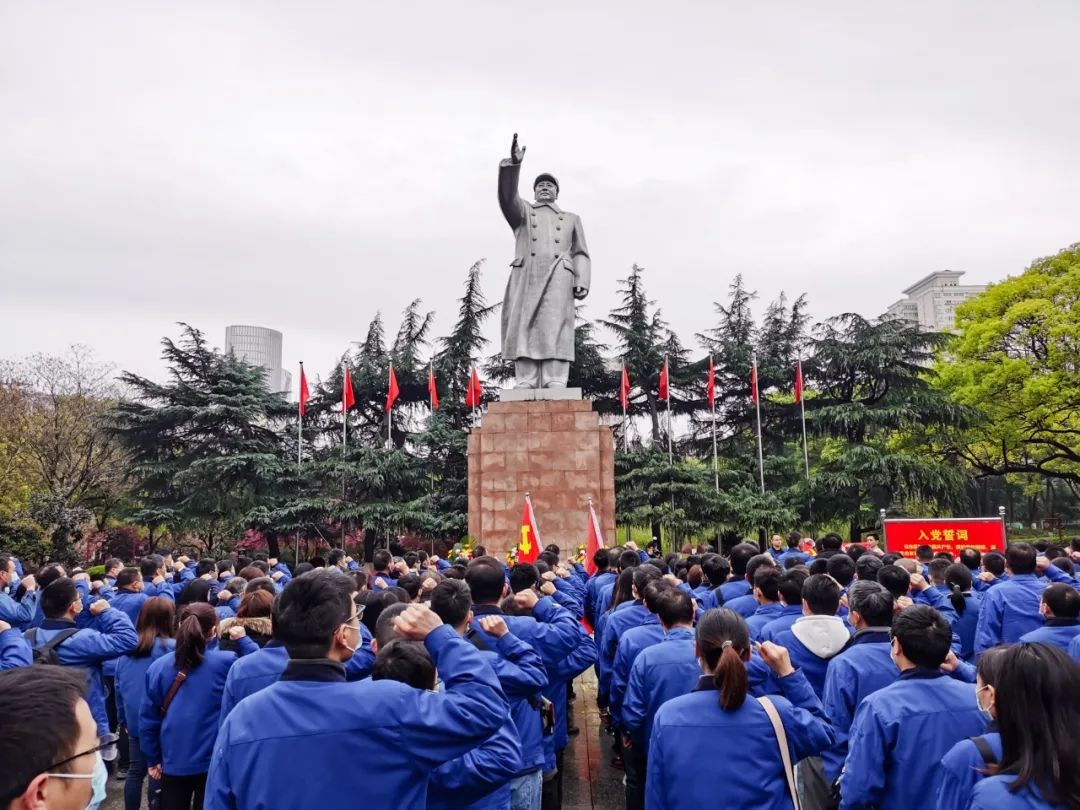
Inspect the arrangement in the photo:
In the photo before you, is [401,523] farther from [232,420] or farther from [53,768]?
[53,768]

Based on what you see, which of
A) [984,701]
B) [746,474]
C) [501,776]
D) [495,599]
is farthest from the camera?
[746,474]

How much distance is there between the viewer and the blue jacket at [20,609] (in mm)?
5832

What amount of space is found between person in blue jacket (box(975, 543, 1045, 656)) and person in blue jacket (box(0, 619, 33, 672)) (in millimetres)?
6009

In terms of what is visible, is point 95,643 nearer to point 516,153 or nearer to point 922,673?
point 922,673

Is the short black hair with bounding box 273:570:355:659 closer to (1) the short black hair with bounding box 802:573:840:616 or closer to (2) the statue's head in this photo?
(1) the short black hair with bounding box 802:573:840:616

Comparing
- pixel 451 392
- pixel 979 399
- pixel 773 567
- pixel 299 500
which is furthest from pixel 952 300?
pixel 773 567

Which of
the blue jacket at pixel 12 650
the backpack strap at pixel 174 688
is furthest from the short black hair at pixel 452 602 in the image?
the blue jacket at pixel 12 650

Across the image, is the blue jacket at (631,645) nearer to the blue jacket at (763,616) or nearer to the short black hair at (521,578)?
the blue jacket at (763,616)

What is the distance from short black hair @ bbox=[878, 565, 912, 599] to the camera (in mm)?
4516

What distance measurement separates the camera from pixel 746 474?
854 inches

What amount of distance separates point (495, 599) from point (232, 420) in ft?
63.3

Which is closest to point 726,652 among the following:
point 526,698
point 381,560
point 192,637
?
point 526,698

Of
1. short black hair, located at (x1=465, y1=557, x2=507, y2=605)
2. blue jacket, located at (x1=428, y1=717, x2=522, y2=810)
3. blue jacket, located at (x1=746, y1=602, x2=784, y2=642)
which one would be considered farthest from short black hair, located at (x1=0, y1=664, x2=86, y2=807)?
blue jacket, located at (x1=746, y1=602, x2=784, y2=642)

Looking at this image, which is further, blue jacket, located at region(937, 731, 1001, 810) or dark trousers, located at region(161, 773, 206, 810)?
dark trousers, located at region(161, 773, 206, 810)
